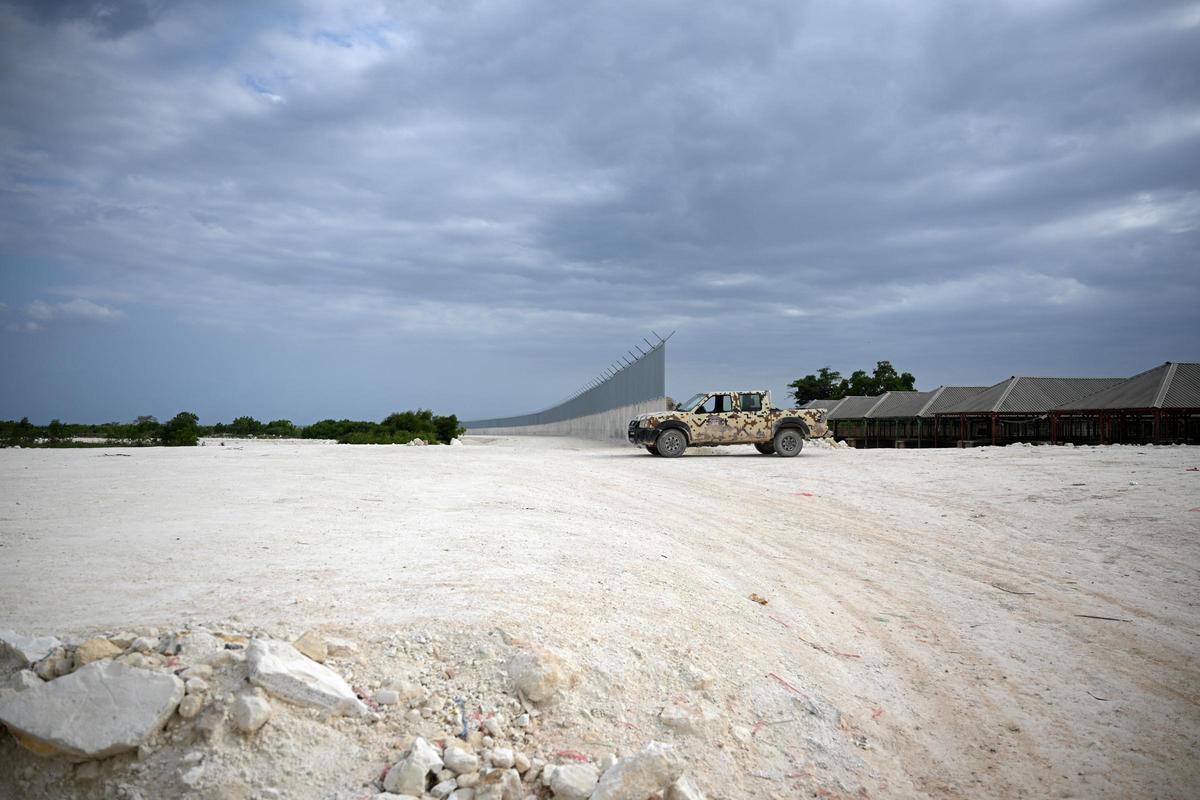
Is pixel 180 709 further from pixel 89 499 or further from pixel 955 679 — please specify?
pixel 89 499

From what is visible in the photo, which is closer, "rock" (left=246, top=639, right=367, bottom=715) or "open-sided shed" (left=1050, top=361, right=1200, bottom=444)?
"rock" (left=246, top=639, right=367, bottom=715)

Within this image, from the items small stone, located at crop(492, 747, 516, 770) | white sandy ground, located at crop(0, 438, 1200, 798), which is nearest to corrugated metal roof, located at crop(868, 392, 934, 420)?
white sandy ground, located at crop(0, 438, 1200, 798)

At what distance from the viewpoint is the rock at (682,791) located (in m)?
3.28

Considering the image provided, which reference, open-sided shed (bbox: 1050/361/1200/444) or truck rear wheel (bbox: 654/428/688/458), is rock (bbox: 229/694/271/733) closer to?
truck rear wheel (bbox: 654/428/688/458)

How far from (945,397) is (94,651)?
170ft

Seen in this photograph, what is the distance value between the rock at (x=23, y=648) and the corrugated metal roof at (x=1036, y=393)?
42.4 metres

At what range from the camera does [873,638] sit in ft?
19.4

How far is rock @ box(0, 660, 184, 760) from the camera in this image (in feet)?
10.3

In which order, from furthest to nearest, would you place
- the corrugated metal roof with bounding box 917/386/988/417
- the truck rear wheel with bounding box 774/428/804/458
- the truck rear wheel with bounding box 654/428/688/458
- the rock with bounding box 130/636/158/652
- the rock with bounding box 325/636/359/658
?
the corrugated metal roof with bounding box 917/386/988/417, the truck rear wheel with bounding box 774/428/804/458, the truck rear wheel with bounding box 654/428/688/458, the rock with bounding box 325/636/359/658, the rock with bounding box 130/636/158/652

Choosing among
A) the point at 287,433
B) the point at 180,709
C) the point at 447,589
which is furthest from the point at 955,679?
the point at 287,433

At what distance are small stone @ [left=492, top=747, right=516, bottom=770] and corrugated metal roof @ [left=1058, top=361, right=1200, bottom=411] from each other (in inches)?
1398

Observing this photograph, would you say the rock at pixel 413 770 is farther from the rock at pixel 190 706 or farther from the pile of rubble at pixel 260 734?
the rock at pixel 190 706

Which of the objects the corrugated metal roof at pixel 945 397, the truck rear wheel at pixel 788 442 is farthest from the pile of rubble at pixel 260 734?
the corrugated metal roof at pixel 945 397

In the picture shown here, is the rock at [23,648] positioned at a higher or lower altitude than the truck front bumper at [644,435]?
lower
